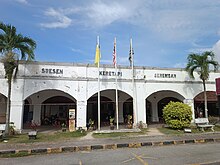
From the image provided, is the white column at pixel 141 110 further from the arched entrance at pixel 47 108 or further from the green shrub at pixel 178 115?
the arched entrance at pixel 47 108

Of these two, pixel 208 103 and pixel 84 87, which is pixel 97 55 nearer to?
pixel 84 87

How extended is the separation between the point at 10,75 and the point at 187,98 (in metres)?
13.5

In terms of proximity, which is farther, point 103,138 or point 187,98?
point 187,98

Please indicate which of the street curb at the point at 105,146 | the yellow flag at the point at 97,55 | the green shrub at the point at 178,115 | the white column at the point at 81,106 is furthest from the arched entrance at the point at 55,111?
the street curb at the point at 105,146

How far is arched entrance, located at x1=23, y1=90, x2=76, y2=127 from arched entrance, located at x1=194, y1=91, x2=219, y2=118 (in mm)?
11378

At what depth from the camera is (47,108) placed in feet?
62.5

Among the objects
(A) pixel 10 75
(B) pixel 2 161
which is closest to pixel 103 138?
(B) pixel 2 161

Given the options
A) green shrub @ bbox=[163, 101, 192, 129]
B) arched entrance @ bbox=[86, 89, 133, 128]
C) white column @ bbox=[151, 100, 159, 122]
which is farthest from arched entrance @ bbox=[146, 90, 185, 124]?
green shrub @ bbox=[163, 101, 192, 129]

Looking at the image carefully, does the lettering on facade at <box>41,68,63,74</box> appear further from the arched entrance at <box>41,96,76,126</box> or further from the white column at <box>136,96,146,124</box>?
the white column at <box>136,96,146,124</box>

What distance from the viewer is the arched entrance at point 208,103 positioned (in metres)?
18.1

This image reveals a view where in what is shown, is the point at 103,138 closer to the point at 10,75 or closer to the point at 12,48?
the point at 10,75

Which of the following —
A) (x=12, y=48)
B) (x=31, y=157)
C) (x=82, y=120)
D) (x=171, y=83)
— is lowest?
(x=31, y=157)

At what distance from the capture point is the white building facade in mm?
13672

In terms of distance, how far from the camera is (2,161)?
23.1 feet
